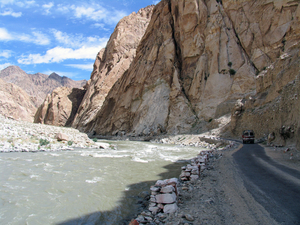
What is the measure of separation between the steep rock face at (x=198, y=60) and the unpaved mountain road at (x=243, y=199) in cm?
2376

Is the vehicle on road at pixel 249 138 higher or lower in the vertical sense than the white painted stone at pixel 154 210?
higher

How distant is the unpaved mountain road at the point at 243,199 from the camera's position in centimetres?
339

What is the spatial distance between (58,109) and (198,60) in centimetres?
5572

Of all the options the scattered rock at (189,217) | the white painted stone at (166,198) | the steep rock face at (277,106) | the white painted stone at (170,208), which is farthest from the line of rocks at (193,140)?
the scattered rock at (189,217)

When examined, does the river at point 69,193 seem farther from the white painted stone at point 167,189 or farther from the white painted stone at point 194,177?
the white painted stone at point 194,177

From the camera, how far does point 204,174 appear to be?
7152 mm

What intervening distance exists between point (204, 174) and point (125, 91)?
42.0m

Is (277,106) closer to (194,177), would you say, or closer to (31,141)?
(194,177)

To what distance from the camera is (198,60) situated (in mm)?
36688

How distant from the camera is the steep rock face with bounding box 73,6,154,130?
59.4 metres

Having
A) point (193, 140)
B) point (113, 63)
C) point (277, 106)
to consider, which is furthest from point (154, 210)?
point (113, 63)

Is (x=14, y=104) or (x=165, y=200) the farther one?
(x=14, y=104)

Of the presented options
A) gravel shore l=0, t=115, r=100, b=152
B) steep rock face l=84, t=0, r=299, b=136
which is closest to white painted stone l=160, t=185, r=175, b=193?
gravel shore l=0, t=115, r=100, b=152

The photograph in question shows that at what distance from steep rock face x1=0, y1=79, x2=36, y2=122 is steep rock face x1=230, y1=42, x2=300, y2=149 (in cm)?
6578
